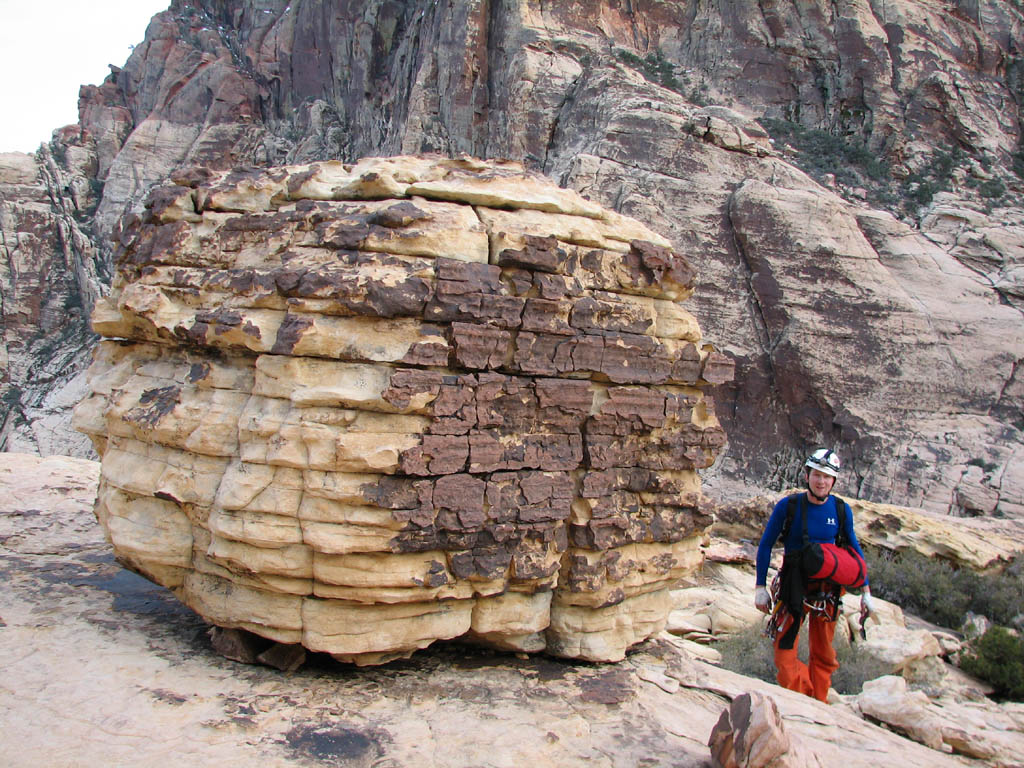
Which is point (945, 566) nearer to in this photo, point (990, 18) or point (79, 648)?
point (79, 648)

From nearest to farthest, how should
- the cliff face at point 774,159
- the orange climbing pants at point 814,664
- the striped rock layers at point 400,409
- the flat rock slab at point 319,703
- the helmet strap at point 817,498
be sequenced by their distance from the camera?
1. the flat rock slab at point 319,703
2. the striped rock layers at point 400,409
3. the helmet strap at point 817,498
4. the orange climbing pants at point 814,664
5. the cliff face at point 774,159

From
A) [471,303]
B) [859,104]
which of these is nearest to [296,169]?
[471,303]

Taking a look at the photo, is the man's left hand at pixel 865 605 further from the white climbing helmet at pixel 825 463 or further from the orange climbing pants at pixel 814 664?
the white climbing helmet at pixel 825 463

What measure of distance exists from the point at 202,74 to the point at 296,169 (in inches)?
1452

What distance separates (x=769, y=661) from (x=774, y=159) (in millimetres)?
13816

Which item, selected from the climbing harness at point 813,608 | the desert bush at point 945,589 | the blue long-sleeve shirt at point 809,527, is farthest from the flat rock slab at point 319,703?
the desert bush at point 945,589

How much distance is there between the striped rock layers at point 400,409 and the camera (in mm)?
3947

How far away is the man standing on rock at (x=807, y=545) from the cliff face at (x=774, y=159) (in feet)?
35.9

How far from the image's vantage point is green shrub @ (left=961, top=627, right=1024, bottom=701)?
756cm

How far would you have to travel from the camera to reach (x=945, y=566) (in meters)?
10.6

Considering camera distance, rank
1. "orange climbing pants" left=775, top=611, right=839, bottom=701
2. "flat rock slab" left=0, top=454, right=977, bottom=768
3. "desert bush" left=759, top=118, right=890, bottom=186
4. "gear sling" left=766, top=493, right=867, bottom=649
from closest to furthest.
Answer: "flat rock slab" left=0, top=454, right=977, bottom=768, "gear sling" left=766, top=493, right=867, bottom=649, "orange climbing pants" left=775, top=611, right=839, bottom=701, "desert bush" left=759, top=118, right=890, bottom=186

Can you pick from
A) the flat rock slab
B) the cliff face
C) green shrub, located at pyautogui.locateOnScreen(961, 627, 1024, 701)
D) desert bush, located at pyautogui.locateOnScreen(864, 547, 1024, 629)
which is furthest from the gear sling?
the cliff face

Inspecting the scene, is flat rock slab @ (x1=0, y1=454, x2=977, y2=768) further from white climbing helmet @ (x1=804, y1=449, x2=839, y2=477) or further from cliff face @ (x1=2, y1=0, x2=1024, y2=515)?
cliff face @ (x1=2, y1=0, x2=1024, y2=515)

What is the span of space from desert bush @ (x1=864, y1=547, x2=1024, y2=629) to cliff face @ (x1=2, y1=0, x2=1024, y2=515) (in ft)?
13.5
